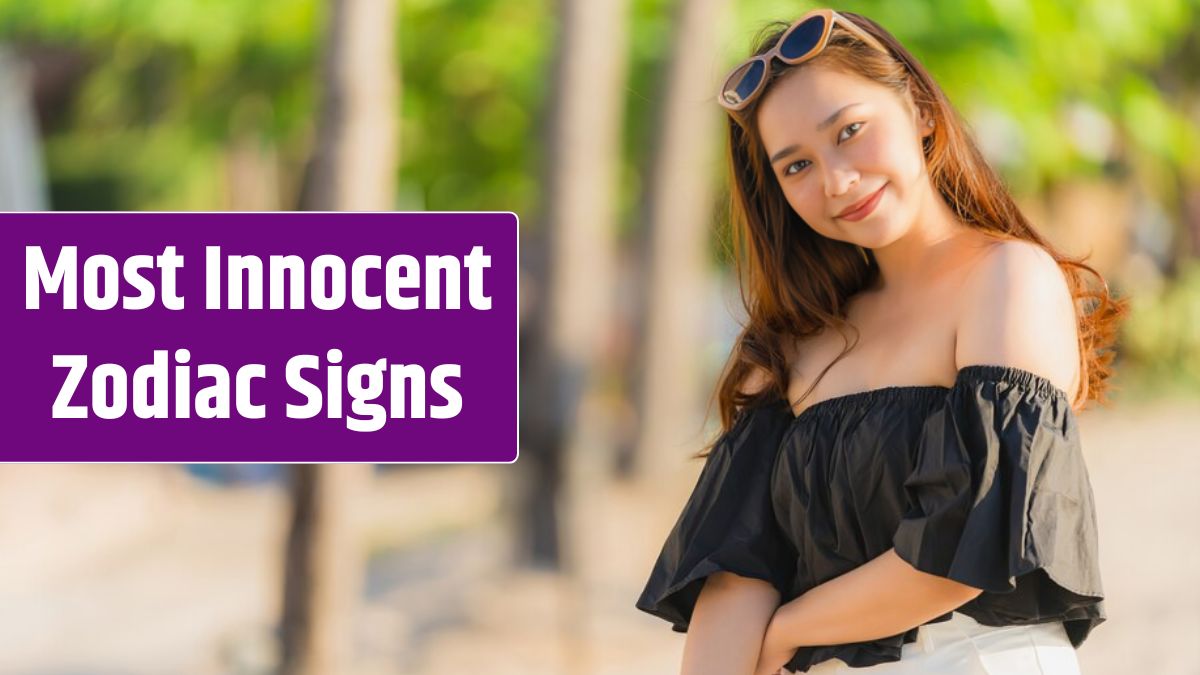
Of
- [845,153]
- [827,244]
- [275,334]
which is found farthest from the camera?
[275,334]

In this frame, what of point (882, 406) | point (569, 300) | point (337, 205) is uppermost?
point (569, 300)

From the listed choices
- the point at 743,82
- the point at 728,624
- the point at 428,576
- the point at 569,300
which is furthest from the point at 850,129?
the point at 428,576

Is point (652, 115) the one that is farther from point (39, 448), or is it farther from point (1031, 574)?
point (1031, 574)

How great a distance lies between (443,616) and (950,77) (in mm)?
5273

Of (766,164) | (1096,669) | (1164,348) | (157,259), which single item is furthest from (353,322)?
(1164,348)

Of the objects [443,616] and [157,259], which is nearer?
[157,259]

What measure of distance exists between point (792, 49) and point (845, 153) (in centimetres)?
13

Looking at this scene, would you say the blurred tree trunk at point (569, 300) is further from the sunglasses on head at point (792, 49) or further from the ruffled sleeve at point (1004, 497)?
the ruffled sleeve at point (1004, 497)

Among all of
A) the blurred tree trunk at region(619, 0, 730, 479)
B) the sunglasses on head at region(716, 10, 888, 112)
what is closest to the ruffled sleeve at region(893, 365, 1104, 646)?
the sunglasses on head at region(716, 10, 888, 112)

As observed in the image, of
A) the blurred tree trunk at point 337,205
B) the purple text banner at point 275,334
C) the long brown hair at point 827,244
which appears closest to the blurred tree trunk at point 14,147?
the blurred tree trunk at point 337,205

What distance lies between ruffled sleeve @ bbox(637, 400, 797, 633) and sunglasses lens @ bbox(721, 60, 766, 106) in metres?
0.34

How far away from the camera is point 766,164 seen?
5.90 feet

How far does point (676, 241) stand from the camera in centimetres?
891

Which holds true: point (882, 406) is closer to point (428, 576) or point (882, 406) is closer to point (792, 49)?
point (792, 49)
